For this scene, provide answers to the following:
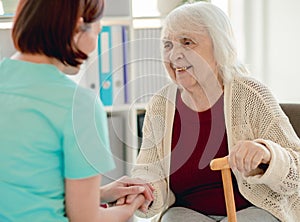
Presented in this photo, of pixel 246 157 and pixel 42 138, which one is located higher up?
pixel 42 138

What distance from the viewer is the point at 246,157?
50.6 inches

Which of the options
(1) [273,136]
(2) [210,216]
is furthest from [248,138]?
(2) [210,216]

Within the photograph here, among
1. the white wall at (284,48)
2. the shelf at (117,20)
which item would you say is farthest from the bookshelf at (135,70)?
the white wall at (284,48)

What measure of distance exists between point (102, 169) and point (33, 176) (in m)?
0.14

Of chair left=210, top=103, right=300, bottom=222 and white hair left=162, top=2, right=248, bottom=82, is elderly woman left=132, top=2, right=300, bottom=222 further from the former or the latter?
chair left=210, top=103, right=300, bottom=222

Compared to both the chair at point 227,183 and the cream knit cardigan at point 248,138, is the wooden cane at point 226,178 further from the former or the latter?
the cream knit cardigan at point 248,138

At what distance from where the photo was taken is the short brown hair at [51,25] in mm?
1048

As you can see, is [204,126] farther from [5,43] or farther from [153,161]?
[5,43]

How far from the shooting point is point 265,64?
8.53 feet

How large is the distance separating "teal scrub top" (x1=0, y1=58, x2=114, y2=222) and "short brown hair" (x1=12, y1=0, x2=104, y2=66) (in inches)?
1.5

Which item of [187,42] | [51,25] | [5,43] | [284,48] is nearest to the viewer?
[51,25]

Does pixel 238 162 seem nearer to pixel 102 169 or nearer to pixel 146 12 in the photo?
pixel 102 169

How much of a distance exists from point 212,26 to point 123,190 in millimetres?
562

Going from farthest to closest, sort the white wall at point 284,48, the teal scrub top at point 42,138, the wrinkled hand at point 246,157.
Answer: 1. the white wall at point 284,48
2. the wrinkled hand at point 246,157
3. the teal scrub top at point 42,138
